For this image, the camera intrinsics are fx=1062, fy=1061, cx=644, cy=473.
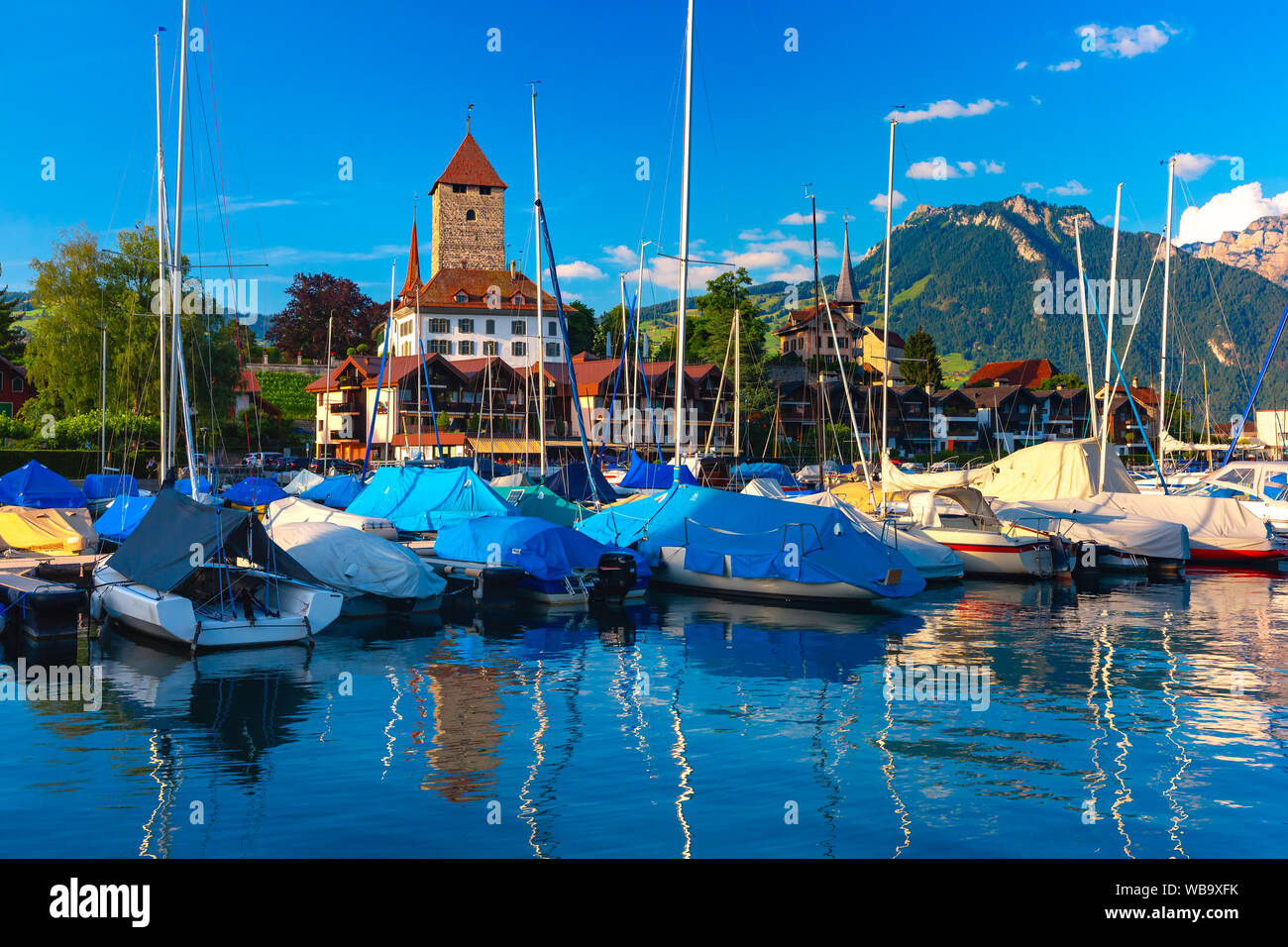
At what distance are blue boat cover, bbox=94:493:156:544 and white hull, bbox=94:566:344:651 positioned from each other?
911cm

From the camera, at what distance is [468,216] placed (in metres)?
141

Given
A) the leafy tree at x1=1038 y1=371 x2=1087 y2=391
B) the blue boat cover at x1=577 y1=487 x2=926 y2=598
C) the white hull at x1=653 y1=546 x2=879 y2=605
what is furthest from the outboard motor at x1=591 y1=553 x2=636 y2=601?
the leafy tree at x1=1038 y1=371 x2=1087 y2=391

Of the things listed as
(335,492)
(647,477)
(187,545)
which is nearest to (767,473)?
(647,477)

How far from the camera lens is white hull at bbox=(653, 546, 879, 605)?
2834cm

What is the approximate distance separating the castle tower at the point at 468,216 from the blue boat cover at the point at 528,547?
113689mm

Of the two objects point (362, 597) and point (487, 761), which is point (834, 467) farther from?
point (487, 761)

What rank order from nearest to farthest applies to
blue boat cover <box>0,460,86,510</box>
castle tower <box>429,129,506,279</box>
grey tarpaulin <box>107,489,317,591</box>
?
grey tarpaulin <box>107,489,317,591</box>, blue boat cover <box>0,460,86,510</box>, castle tower <box>429,129,506,279</box>

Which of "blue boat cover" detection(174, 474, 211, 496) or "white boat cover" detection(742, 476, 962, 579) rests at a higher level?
"blue boat cover" detection(174, 474, 211, 496)

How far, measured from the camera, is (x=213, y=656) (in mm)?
21750

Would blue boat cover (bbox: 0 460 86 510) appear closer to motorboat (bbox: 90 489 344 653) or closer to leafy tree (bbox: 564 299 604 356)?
motorboat (bbox: 90 489 344 653)

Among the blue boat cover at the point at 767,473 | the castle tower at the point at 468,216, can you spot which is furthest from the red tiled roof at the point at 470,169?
the blue boat cover at the point at 767,473

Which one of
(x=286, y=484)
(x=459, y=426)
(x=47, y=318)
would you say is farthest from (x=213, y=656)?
(x=459, y=426)

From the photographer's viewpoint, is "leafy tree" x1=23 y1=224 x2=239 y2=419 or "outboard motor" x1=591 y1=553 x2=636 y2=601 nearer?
"outboard motor" x1=591 y1=553 x2=636 y2=601
